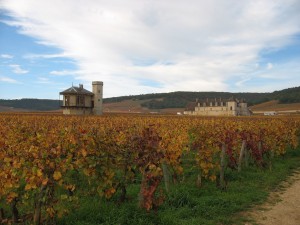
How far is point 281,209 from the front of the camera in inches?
325

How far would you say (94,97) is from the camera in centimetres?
6138

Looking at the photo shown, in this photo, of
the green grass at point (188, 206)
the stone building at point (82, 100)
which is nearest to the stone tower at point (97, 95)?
the stone building at point (82, 100)

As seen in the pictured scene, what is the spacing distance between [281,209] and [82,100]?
5281 cm

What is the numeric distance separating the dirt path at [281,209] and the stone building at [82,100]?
50.3 metres

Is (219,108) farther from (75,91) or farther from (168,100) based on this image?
(75,91)

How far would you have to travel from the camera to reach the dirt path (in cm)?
745

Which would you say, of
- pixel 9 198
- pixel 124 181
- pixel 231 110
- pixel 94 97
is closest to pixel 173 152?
pixel 124 181

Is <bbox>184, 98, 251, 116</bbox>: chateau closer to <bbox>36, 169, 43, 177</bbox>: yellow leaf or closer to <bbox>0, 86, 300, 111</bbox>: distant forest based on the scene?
<bbox>0, 86, 300, 111</bbox>: distant forest

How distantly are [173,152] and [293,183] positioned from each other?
17.3 feet

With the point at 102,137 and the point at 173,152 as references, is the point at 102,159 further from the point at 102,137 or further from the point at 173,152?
the point at 173,152

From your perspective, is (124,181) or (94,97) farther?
(94,97)

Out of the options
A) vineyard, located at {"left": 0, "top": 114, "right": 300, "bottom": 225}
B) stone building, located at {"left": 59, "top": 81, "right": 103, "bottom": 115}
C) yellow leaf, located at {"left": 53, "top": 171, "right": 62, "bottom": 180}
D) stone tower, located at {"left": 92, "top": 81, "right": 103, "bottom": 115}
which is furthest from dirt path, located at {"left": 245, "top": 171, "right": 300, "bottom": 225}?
stone tower, located at {"left": 92, "top": 81, "right": 103, "bottom": 115}

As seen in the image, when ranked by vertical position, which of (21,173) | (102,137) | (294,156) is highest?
(102,137)

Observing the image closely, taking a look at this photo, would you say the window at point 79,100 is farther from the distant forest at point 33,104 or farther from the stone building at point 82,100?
the distant forest at point 33,104
